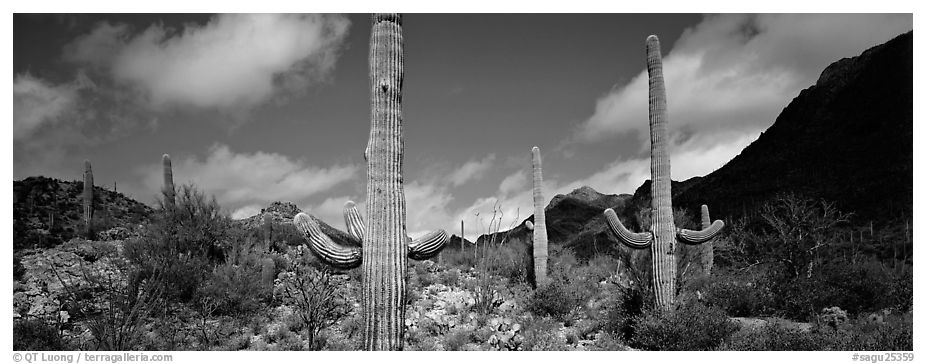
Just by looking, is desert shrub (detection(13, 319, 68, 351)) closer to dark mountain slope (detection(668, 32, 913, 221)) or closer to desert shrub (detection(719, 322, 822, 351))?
desert shrub (detection(719, 322, 822, 351))

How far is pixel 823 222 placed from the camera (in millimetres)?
16234

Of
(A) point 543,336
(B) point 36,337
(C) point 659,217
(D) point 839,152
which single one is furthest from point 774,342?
(D) point 839,152

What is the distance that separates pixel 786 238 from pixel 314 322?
1298 centimetres

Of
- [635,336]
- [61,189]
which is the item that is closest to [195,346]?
[635,336]

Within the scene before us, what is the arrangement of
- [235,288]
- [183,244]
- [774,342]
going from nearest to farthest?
[774,342], [235,288], [183,244]

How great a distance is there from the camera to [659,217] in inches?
363

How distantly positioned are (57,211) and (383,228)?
80.1ft

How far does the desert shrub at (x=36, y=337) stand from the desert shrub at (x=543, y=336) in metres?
7.03

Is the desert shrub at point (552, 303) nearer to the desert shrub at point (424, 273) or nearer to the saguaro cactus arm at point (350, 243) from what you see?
the desert shrub at point (424, 273)

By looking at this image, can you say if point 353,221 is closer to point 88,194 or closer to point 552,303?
point 552,303

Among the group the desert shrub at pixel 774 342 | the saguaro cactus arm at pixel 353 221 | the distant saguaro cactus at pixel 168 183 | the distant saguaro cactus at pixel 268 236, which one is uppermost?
the distant saguaro cactus at pixel 168 183

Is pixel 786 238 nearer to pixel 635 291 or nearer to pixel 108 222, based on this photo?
pixel 635 291

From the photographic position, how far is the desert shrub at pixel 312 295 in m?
9.30

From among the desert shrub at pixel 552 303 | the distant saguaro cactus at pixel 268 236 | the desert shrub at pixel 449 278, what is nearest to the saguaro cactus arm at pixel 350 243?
the desert shrub at pixel 552 303
